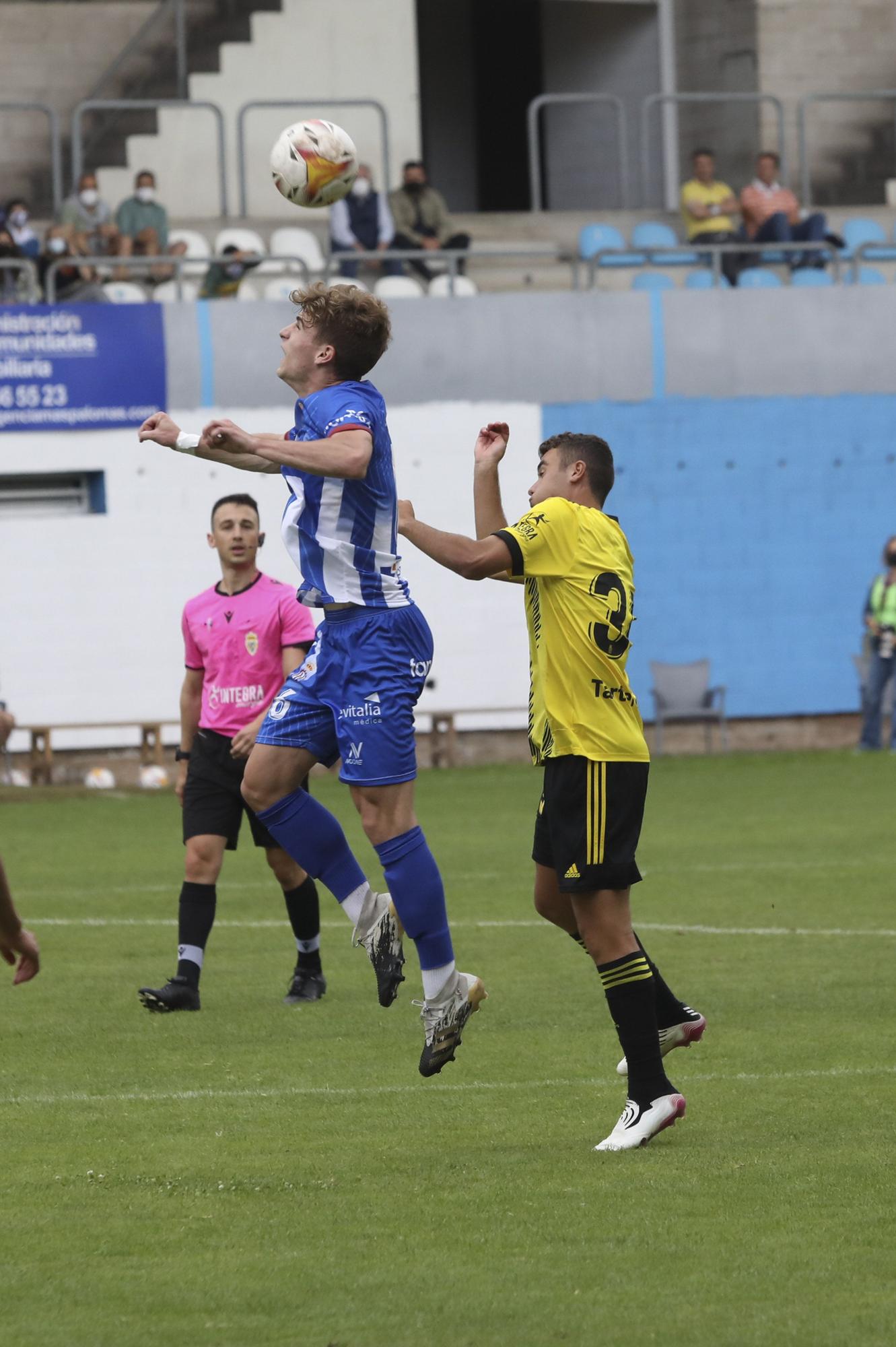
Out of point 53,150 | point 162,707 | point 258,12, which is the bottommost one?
point 162,707

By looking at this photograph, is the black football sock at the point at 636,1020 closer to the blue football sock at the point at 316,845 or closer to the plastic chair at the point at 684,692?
the blue football sock at the point at 316,845

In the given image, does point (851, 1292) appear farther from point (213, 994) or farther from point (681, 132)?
point (681, 132)

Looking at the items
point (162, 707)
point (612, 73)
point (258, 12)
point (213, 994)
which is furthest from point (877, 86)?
point (213, 994)

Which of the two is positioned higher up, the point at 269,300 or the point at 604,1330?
the point at 269,300

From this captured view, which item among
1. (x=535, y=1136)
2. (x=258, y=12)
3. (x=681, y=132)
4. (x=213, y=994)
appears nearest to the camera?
(x=535, y=1136)

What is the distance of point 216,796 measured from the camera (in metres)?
9.14

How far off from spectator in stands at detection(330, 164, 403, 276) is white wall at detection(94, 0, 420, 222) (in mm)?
3140

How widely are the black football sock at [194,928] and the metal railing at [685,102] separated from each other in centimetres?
1912

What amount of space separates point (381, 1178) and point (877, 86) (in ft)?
90.8

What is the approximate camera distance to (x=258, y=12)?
29.1 metres

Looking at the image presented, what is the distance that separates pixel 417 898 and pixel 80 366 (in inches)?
680

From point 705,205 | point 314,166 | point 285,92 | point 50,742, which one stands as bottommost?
point 50,742

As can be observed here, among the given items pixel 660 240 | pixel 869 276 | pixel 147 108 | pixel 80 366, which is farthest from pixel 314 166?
pixel 147 108

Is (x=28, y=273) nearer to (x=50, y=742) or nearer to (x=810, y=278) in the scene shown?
(x=50, y=742)
